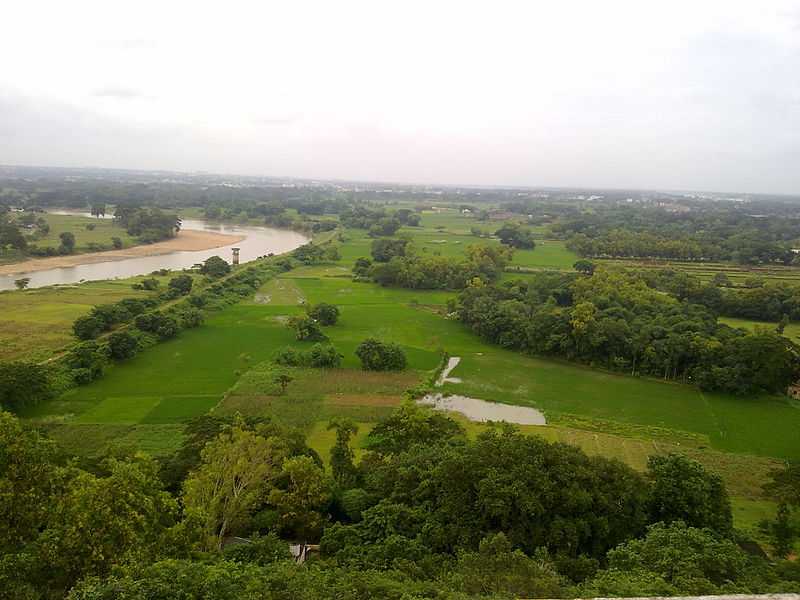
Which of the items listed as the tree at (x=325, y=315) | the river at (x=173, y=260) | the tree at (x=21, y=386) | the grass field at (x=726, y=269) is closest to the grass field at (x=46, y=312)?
the tree at (x=21, y=386)

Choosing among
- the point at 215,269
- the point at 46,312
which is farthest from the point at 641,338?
the point at 46,312

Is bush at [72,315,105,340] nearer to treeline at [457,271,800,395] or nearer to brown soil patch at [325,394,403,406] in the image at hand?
brown soil patch at [325,394,403,406]

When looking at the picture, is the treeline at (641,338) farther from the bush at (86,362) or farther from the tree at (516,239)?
the tree at (516,239)

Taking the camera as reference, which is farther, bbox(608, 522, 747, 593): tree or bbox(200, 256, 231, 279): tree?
bbox(200, 256, 231, 279): tree

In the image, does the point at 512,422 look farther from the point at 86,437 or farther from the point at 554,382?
the point at 86,437

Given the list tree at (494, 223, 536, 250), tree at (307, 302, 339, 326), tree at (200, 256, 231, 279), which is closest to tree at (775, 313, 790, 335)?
tree at (307, 302, 339, 326)

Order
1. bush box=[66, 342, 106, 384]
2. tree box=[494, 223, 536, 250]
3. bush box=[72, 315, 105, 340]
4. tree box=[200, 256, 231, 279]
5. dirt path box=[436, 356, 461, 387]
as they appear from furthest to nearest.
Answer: tree box=[494, 223, 536, 250]
tree box=[200, 256, 231, 279]
bush box=[72, 315, 105, 340]
dirt path box=[436, 356, 461, 387]
bush box=[66, 342, 106, 384]

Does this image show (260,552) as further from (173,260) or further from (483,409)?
(173,260)
